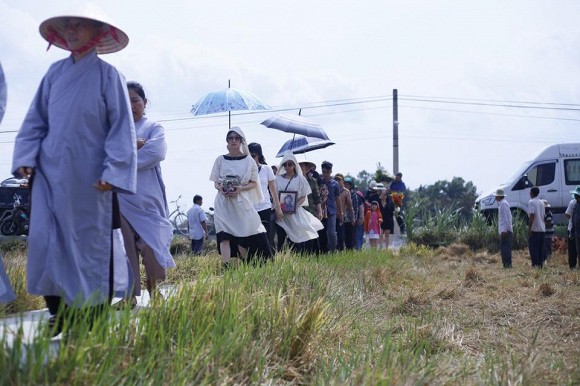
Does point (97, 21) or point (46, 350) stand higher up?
point (97, 21)

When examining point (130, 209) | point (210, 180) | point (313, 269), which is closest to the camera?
point (130, 209)

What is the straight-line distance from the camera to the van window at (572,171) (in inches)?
966

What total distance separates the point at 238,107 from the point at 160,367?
11.5 meters

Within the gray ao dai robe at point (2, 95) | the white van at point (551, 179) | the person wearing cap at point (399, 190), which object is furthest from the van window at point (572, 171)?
the gray ao dai robe at point (2, 95)

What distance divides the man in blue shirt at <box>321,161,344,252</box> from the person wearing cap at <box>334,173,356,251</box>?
11.8 inches

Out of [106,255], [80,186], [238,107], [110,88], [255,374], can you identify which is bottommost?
[255,374]

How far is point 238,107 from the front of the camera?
15008mm

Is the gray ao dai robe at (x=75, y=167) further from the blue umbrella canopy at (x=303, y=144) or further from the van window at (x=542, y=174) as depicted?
the van window at (x=542, y=174)

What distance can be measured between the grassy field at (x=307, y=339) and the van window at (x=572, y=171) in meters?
16.0

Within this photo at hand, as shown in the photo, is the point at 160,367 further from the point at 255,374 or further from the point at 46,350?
the point at 255,374

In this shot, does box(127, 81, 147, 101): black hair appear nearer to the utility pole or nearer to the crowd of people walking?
the crowd of people walking

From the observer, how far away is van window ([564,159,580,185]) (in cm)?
2455

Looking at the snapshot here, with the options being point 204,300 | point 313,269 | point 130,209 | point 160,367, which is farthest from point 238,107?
point 160,367

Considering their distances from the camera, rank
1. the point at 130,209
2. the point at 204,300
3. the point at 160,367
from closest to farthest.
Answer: the point at 160,367 < the point at 204,300 < the point at 130,209
